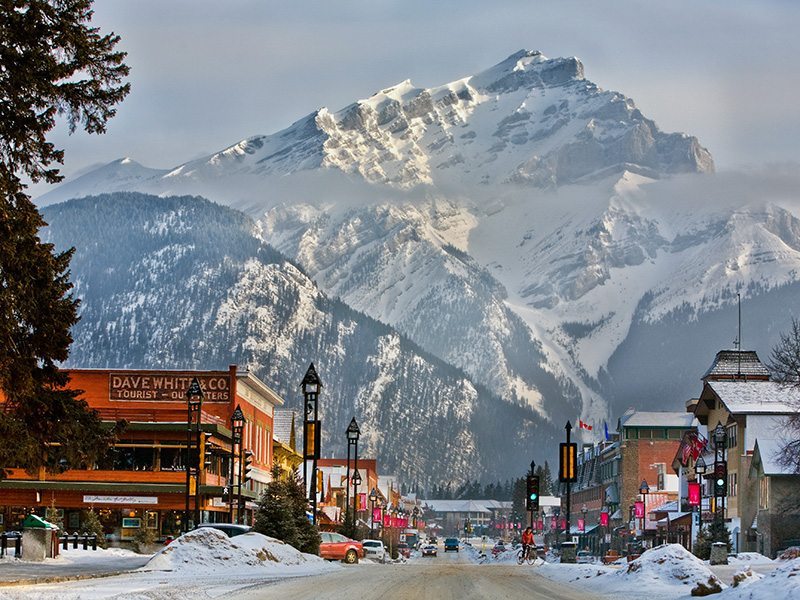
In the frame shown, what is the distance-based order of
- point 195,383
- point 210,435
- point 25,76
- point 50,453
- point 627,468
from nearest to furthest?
point 25,76
point 50,453
point 195,383
point 210,435
point 627,468

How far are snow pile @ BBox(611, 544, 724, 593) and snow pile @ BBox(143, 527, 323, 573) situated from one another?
47.4 ft

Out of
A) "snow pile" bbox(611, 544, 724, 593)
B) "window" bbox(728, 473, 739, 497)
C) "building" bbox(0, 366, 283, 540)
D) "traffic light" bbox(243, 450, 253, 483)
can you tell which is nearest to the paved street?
"snow pile" bbox(611, 544, 724, 593)

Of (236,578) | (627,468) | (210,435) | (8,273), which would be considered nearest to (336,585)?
(236,578)

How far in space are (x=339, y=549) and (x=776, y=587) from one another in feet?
166

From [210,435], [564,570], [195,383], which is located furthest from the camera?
[210,435]

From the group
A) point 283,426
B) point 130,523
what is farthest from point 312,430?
point 283,426

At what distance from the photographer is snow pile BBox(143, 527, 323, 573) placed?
169 feet

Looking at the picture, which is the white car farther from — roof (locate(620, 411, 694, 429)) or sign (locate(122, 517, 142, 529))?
roof (locate(620, 411, 694, 429))

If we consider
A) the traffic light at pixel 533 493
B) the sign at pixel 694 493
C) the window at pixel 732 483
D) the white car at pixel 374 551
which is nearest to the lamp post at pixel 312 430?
the white car at pixel 374 551

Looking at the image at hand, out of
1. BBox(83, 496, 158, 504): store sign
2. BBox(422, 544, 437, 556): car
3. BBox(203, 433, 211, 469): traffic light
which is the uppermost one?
BBox(203, 433, 211, 469): traffic light

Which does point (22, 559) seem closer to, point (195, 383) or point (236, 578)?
point (236, 578)

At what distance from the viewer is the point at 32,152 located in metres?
32.8

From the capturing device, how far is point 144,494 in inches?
3824

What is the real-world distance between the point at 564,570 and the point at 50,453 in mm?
31042
